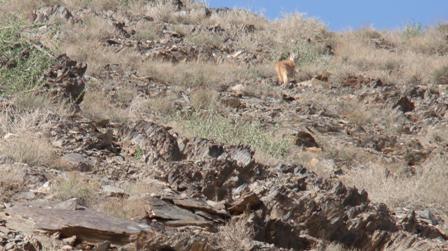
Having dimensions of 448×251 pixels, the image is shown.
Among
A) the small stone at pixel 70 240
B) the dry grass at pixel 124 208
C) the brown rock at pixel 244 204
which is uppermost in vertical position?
the brown rock at pixel 244 204

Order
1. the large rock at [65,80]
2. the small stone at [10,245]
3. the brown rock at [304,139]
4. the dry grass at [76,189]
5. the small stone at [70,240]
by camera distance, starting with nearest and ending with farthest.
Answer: the small stone at [10,245]
the small stone at [70,240]
the dry grass at [76,189]
the large rock at [65,80]
the brown rock at [304,139]

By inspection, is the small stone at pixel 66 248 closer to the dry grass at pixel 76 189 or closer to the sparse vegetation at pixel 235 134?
the dry grass at pixel 76 189

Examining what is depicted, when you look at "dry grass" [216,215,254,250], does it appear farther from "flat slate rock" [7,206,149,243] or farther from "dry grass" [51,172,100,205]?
"dry grass" [51,172,100,205]

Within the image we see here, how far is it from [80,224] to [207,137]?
4.01m

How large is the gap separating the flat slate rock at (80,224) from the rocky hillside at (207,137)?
0.03ft

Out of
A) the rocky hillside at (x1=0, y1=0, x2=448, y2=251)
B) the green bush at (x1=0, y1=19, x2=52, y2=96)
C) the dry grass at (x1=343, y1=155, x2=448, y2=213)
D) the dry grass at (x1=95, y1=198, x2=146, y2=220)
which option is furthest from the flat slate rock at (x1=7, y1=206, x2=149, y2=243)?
the dry grass at (x1=343, y1=155, x2=448, y2=213)

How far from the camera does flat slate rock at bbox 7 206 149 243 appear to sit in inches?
191

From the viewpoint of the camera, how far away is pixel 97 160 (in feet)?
22.1

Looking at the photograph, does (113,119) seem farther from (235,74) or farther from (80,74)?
(235,74)

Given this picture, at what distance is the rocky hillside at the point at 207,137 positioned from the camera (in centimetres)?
549

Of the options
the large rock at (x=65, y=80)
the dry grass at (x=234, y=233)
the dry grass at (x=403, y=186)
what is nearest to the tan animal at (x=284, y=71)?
the dry grass at (x=403, y=186)

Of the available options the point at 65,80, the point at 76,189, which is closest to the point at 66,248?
the point at 76,189

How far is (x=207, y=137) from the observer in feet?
29.0

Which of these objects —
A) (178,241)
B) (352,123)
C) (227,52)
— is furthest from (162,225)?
(227,52)
